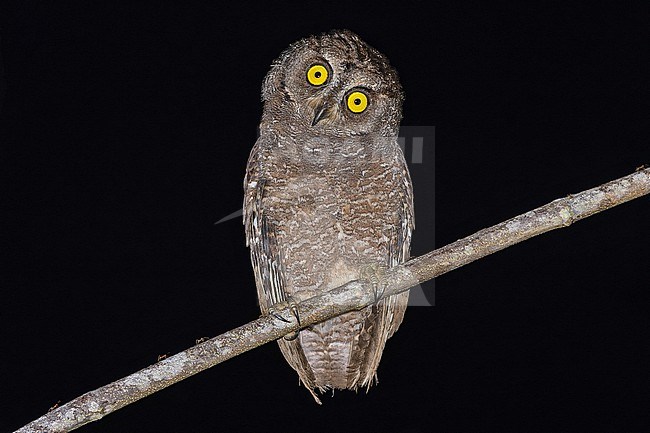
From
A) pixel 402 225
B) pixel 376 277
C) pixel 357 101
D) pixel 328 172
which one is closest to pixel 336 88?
pixel 357 101

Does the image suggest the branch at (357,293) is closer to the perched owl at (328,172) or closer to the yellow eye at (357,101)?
the perched owl at (328,172)

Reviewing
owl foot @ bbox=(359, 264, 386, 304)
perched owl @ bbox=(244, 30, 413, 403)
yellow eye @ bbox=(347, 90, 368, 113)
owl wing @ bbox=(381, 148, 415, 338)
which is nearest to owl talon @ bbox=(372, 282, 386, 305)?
owl foot @ bbox=(359, 264, 386, 304)

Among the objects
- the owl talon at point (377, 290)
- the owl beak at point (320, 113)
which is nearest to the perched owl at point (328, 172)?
the owl beak at point (320, 113)

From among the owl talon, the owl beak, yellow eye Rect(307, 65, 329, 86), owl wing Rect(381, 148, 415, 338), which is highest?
yellow eye Rect(307, 65, 329, 86)

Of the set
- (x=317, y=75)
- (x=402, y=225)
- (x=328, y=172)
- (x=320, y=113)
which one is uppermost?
(x=317, y=75)

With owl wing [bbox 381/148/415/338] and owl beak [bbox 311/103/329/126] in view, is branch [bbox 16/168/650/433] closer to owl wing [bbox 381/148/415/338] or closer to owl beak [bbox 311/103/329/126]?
owl wing [bbox 381/148/415/338]

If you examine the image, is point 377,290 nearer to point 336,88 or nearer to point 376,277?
point 376,277

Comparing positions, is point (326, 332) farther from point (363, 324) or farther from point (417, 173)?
point (417, 173)

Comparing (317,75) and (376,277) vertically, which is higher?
(317,75)
